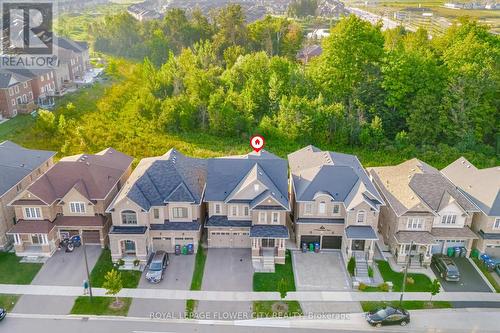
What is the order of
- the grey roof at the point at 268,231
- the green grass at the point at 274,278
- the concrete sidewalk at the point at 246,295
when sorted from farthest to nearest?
the grey roof at the point at 268,231 → the green grass at the point at 274,278 → the concrete sidewalk at the point at 246,295

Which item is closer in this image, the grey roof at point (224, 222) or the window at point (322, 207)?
the window at point (322, 207)

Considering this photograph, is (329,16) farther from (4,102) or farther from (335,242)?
(335,242)

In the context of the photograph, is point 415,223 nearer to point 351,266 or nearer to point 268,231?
point 351,266

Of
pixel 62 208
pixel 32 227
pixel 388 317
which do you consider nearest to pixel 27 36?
pixel 62 208

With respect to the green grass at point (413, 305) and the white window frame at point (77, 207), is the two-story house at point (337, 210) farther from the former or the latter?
the white window frame at point (77, 207)

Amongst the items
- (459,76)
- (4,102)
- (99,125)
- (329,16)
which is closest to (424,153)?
(459,76)

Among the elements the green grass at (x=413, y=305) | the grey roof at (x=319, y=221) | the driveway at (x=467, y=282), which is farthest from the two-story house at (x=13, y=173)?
the driveway at (x=467, y=282)
